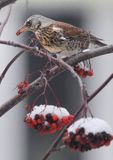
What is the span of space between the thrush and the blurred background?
294 cm

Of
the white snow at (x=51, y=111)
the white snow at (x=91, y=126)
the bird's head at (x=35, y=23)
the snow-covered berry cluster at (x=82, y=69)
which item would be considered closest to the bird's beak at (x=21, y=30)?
the bird's head at (x=35, y=23)

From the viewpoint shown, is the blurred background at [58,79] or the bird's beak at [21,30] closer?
the bird's beak at [21,30]

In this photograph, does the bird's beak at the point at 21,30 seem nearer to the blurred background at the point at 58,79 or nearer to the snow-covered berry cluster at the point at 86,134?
the snow-covered berry cluster at the point at 86,134

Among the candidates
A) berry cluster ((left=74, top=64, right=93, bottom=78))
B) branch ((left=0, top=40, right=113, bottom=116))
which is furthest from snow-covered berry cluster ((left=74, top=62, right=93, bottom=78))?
branch ((left=0, top=40, right=113, bottom=116))

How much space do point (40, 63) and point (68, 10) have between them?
0.57 metres

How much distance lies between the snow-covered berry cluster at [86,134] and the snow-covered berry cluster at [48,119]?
59 millimetres

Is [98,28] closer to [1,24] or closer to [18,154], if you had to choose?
[18,154]

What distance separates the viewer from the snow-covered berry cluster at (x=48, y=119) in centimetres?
150

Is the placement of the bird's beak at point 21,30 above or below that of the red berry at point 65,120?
below

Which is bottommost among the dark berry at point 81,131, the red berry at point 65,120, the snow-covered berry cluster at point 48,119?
the snow-covered berry cluster at point 48,119

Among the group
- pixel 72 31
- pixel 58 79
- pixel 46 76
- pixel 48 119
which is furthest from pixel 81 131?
pixel 58 79

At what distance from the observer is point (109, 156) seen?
214 inches

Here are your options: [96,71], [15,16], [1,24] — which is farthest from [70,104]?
[1,24]

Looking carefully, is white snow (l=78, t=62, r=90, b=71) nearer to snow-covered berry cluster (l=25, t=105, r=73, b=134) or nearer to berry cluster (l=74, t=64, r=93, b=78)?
berry cluster (l=74, t=64, r=93, b=78)
